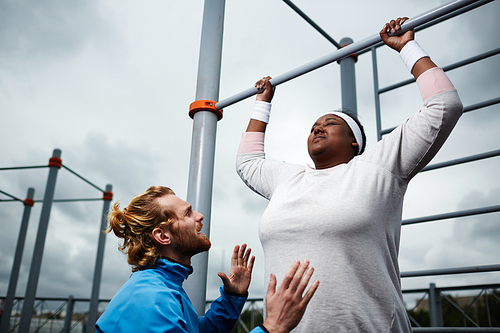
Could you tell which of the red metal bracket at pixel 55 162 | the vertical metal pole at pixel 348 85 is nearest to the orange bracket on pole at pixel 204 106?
the vertical metal pole at pixel 348 85

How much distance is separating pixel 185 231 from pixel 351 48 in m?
1.04

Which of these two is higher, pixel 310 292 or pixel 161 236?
pixel 161 236

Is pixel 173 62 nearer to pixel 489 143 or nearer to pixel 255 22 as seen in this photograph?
pixel 255 22

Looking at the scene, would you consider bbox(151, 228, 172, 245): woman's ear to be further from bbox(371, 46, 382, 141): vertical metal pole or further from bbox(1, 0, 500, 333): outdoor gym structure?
bbox(371, 46, 382, 141): vertical metal pole

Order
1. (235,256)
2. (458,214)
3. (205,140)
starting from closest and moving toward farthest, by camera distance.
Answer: (235,256)
(205,140)
(458,214)

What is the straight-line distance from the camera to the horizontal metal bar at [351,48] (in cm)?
152

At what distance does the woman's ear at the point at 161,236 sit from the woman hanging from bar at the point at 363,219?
37 cm

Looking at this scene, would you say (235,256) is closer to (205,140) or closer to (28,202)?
(205,140)

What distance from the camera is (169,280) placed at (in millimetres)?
1454

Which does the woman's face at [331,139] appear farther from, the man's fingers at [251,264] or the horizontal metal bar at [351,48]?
the man's fingers at [251,264]

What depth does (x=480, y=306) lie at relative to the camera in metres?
6.90

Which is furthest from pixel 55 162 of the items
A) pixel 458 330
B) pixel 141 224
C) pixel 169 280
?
pixel 458 330

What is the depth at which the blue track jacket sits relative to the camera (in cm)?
113

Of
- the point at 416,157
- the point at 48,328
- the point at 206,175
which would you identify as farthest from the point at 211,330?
the point at 48,328
